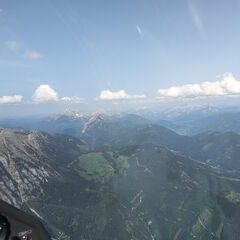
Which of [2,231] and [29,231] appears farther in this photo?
[29,231]

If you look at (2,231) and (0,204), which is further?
(0,204)

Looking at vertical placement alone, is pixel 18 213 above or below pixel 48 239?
above

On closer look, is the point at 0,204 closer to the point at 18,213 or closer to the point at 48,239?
the point at 18,213

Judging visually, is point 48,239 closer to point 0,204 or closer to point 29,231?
point 29,231

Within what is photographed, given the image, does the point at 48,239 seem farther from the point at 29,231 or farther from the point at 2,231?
the point at 2,231

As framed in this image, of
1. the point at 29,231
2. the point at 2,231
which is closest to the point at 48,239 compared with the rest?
the point at 29,231

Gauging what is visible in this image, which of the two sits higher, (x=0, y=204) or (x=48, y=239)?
(x=0, y=204)
